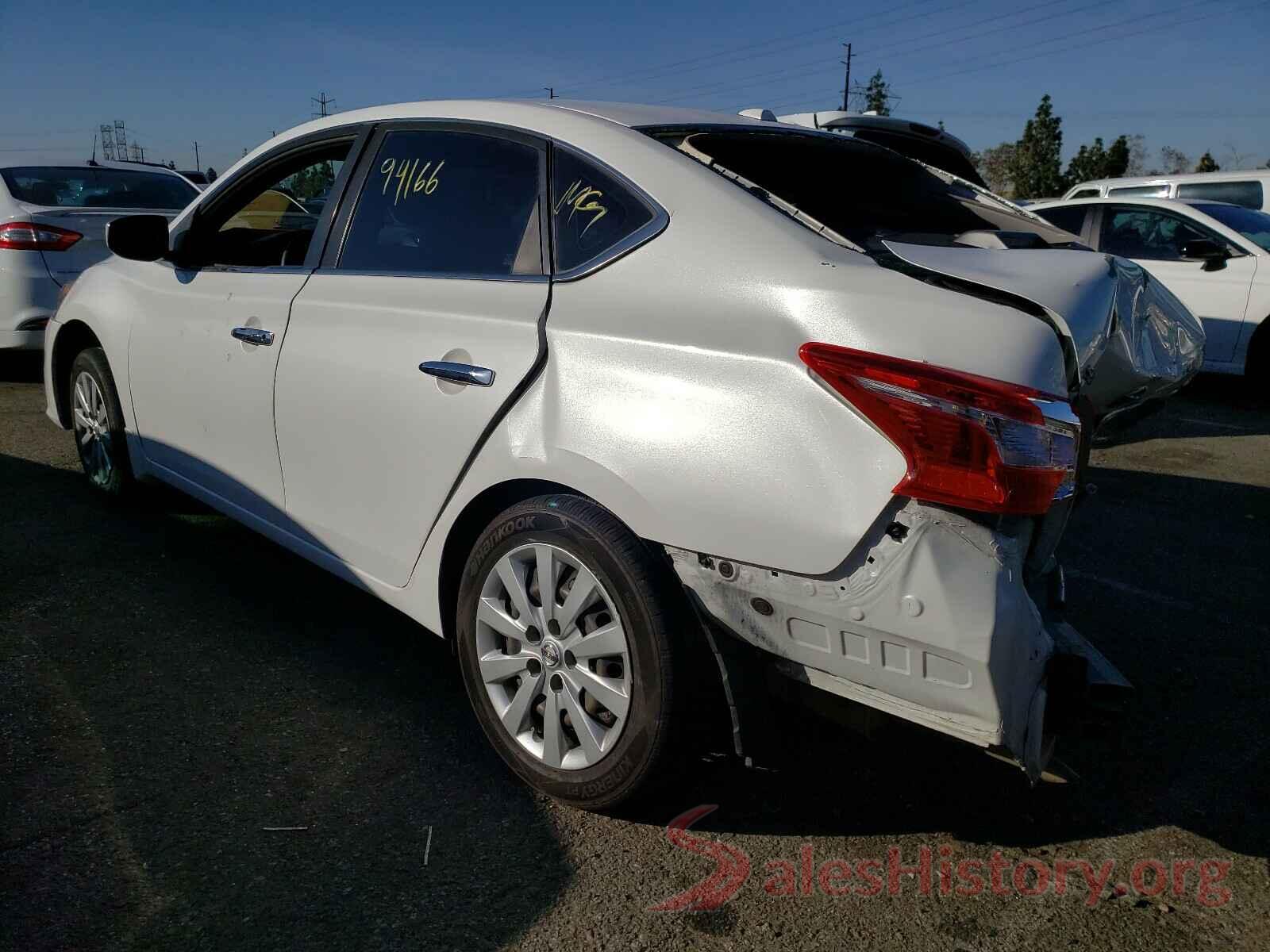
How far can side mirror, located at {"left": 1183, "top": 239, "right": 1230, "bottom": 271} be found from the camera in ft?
27.2

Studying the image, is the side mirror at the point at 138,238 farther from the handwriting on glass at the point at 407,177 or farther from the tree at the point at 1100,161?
the tree at the point at 1100,161

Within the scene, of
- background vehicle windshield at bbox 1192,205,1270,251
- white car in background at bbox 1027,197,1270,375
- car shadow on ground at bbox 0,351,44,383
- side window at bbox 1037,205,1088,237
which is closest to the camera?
A: car shadow on ground at bbox 0,351,44,383

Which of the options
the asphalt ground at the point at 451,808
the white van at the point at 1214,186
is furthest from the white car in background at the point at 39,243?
the white van at the point at 1214,186

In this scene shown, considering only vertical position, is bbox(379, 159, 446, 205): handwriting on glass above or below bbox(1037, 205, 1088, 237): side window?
above

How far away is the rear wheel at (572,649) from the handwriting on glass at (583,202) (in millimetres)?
700

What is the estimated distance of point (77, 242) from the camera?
24.4 ft

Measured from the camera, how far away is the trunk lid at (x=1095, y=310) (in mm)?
2102

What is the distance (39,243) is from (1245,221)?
9355mm

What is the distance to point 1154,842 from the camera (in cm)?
255

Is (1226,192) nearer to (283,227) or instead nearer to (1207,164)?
(283,227)

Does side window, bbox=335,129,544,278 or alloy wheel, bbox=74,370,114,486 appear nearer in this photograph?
side window, bbox=335,129,544,278

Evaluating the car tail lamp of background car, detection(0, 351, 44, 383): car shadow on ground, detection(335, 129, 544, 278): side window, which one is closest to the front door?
detection(335, 129, 544, 278): side window

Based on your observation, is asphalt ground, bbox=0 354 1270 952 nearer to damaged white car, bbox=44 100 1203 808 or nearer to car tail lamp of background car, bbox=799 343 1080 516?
damaged white car, bbox=44 100 1203 808

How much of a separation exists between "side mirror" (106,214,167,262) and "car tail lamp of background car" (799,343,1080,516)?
2.98m
